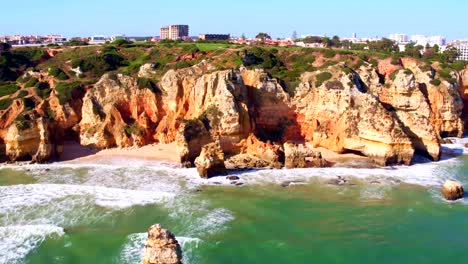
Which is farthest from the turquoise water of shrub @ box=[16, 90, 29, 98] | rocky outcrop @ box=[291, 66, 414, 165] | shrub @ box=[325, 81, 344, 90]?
shrub @ box=[16, 90, 29, 98]

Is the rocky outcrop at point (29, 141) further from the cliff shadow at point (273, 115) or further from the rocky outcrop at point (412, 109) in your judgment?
the rocky outcrop at point (412, 109)

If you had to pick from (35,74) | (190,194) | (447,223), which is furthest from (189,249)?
(35,74)

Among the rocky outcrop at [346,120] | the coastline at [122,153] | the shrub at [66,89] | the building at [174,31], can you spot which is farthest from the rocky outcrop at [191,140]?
the building at [174,31]

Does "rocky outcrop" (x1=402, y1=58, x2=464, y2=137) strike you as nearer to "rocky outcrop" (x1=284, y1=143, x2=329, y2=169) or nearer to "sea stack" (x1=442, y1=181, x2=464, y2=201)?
"rocky outcrop" (x1=284, y1=143, x2=329, y2=169)

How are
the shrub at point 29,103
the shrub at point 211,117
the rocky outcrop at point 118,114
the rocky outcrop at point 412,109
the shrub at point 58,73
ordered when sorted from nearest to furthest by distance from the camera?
the shrub at point 211,117
the rocky outcrop at point 412,109
the rocky outcrop at point 118,114
the shrub at point 29,103
the shrub at point 58,73

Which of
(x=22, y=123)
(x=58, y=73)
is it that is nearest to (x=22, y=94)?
(x=58, y=73)

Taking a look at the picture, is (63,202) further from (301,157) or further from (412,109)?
(412,109)
